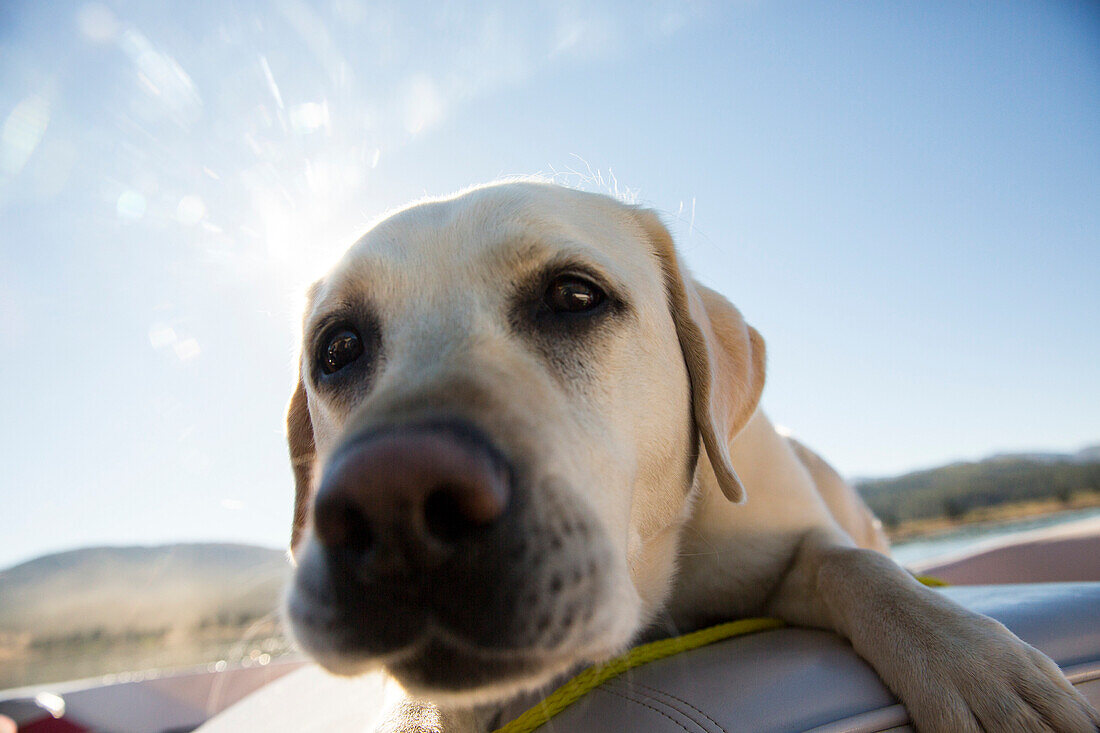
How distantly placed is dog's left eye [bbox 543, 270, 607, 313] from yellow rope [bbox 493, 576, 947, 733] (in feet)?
2.90

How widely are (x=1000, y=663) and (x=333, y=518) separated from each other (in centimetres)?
127

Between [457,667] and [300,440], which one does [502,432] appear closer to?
[457,667]

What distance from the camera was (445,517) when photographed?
31.7 inches

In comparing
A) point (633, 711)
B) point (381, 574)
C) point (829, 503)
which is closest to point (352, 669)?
point (381, 574)

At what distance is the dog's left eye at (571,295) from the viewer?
1589mm

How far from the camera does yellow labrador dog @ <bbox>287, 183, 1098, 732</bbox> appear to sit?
33.0 inches

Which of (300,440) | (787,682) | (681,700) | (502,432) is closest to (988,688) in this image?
(787,682)

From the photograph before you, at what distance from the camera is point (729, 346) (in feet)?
6.61

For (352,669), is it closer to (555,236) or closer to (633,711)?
(633,711)

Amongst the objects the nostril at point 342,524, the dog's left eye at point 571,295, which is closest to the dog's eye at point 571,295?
the dog's left eye at point 571,295

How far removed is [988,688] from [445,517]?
108 centimetres

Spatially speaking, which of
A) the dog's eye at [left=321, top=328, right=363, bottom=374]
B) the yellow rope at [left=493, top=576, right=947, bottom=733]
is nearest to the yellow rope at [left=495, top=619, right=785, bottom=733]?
the yellow rope at [left=493, top=576, right=947, bottom=733]

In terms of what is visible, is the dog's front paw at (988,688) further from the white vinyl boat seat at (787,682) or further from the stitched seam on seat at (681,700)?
the stitched seam on seat at (681,700)

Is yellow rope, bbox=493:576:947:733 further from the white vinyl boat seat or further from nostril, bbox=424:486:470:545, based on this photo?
nostril, bbox=424:486:470:545
